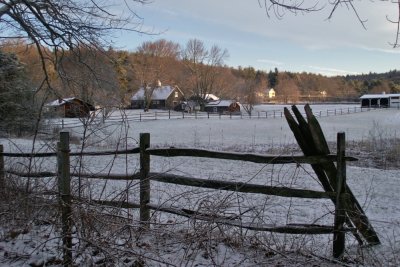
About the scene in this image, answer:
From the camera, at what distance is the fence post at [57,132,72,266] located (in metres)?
4.02

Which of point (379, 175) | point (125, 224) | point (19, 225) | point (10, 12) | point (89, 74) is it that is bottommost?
point (379, 175)

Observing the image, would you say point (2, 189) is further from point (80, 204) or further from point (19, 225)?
point (80, 204)

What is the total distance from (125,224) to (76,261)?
2.26 ft

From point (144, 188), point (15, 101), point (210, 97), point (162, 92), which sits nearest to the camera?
A: point (144, 188)

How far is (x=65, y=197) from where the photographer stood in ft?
13.5

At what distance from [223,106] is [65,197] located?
97.4 metres

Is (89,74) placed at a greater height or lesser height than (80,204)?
greater

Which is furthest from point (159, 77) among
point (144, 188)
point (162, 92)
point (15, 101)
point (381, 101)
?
point (144, 188)

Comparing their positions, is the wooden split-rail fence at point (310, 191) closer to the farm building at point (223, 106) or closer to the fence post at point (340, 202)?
the fence post at point (340, 202)

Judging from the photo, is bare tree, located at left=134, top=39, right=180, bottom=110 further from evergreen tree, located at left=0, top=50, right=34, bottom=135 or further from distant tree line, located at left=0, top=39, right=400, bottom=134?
evergreen tree, located at left=0, top=50, right=34, bottom=135

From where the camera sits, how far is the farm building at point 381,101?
10219cm

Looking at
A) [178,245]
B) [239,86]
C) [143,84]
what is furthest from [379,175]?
[239,86]

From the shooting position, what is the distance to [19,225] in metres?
5.02

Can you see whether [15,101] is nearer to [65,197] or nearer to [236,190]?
[65,197]
